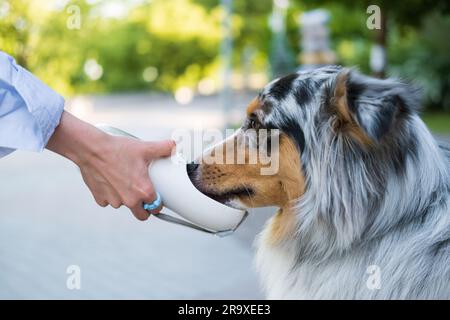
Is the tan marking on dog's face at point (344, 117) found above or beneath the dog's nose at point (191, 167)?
above

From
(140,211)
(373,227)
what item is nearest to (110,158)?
(140,211)

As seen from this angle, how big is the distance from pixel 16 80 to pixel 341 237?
1788 millimetres

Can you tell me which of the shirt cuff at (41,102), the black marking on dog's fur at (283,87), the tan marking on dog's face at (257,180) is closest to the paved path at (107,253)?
the tan marking on dog's face at (257,180)

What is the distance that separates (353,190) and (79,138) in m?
1.42

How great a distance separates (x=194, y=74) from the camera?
152 feet

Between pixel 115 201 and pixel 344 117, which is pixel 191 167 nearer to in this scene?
pixel 115 201

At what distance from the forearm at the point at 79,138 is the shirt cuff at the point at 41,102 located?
0.08 m

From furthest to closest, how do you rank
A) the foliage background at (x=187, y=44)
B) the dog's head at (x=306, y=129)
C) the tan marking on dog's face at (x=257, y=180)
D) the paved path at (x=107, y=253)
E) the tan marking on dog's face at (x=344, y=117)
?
the foliage background at (x=187, y=44) → the paved path at (x=107, y=253) → the tan marking on dog's face at (x=257, y=180) → the tan marking on dog's face at (x=344, y=117) → the dog's head at (x=306, y=129)

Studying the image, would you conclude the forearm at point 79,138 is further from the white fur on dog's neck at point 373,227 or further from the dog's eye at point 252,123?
the white fur on dog's neck at point 373,227

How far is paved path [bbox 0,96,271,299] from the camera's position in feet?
20.7

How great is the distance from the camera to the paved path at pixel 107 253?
20.7ft

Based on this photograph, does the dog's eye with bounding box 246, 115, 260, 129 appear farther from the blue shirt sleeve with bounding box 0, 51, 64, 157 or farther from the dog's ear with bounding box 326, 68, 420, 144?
the blue shirt sleeve with bounding box 0, 51, 64, 157

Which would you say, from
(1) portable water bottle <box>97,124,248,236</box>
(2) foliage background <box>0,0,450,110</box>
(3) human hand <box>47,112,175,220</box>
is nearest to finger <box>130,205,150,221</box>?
(3) human hand <box>47,112,175,220</box>

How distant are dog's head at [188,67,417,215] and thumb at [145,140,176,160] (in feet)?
0.99
